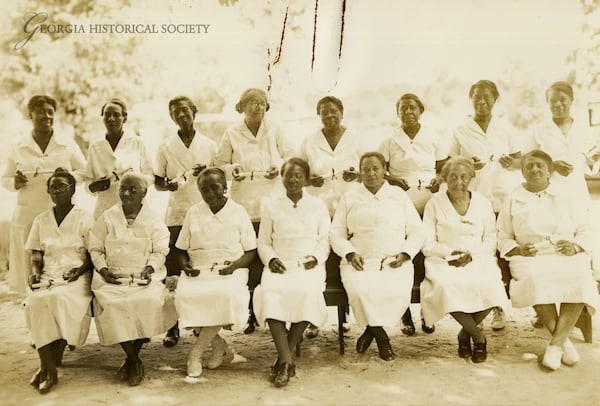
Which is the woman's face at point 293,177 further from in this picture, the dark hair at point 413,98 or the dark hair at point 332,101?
the dark hair at point 413,98

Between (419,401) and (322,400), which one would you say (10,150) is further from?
(419,401)

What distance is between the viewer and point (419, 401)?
9.64 ft

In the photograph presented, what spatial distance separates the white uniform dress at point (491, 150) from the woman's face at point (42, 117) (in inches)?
115

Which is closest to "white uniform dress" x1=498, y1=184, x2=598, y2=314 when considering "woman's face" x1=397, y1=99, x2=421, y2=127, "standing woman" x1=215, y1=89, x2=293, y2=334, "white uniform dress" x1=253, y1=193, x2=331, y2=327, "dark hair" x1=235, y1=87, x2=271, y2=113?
"woman's face" x1=397, y1=99, x2=421, y2=127

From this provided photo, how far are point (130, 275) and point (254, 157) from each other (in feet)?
4.04

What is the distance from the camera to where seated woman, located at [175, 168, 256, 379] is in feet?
10.9

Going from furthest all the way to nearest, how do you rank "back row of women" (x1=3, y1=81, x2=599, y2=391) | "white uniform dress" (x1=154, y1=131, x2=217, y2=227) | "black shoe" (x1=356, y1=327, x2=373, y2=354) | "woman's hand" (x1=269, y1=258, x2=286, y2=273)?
"white uniform dress" (x1=154, y1=131, x2=217, y2=227) < "black shoe" (x1=356, y1=327, x2=373, y2=354) < "woman's hand" (x1=269, y1=258, x2=286, y2=273) < "back row of women" (x1=3, y1=81, x2=599, y2=391)

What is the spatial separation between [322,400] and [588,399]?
4.71 feet

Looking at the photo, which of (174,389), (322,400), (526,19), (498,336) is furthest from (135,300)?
(526,19)

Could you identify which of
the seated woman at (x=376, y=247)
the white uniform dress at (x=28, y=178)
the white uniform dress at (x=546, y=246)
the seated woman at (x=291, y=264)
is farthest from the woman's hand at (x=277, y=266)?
the white uniform dress at (x=28, y=178)

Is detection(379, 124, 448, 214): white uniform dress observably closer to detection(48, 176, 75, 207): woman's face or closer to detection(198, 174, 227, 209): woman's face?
detection(198, 174, 227, 209): woman's face

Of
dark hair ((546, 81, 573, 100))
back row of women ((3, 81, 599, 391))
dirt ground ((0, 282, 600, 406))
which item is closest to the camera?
dirt ground ((0, 282, 600, 406))

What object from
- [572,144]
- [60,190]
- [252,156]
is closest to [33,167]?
[60,190]

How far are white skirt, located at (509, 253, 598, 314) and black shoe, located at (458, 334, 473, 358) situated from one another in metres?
0.40
